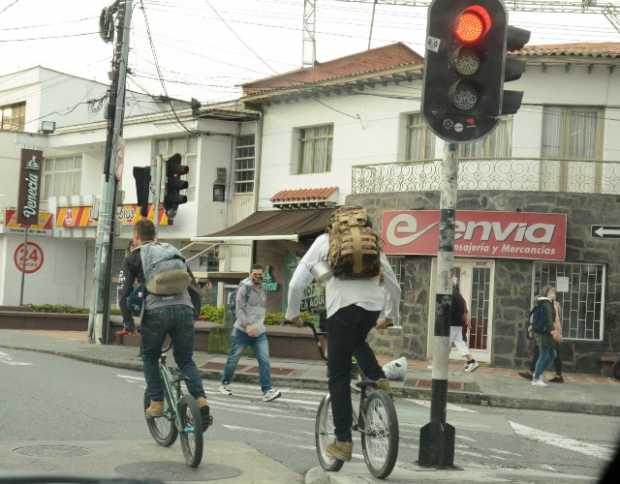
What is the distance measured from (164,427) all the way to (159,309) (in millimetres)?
1048

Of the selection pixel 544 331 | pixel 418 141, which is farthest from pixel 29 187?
pixel 544 331

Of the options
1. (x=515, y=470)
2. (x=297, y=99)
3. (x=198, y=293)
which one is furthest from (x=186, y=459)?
(x=297, y=99)

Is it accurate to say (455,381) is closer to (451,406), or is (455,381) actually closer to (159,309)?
(451,406)

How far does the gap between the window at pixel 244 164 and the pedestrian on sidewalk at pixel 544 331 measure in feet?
45.6

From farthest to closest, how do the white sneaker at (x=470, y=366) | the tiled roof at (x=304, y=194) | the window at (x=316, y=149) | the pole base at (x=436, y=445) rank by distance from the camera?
the window at (x=316, y=149)
the tiled roof at (x=304, y=194)
the white sneaker at (x=470, y=366)
the pole base at (x=436, y=445)

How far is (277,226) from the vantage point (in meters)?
26.9

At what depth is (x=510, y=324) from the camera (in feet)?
72.9

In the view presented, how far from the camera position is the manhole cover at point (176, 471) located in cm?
732

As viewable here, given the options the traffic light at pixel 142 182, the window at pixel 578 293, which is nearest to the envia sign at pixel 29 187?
the traffic light at pixel 142 182

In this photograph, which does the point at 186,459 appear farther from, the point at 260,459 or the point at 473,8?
the point at 473,8

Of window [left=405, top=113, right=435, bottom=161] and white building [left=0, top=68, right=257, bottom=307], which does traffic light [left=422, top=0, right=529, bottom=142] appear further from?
white building [left=0, top=68, right=257, bottom=307]

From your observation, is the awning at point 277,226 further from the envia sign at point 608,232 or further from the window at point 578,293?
the envia sign at point 608,232

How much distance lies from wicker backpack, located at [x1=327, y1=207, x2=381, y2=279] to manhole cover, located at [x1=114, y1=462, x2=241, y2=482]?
1.66 meters

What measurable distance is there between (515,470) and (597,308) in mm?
15112
